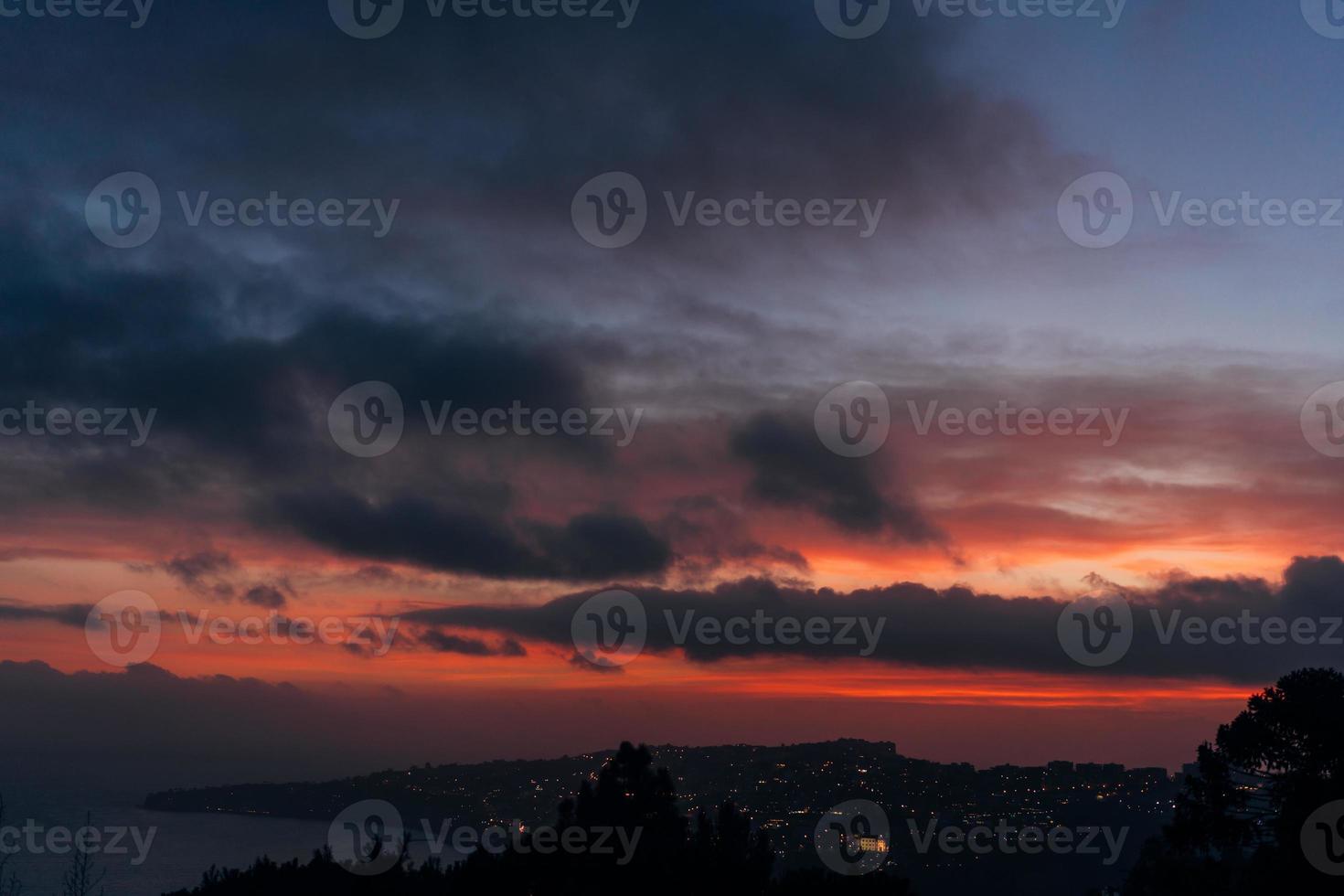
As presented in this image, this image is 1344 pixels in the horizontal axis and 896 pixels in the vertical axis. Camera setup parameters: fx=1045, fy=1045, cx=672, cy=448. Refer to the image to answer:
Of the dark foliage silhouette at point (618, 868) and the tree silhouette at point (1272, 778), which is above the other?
the tree silhouette at point (1272, 778)

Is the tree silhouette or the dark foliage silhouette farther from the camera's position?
the tree silhouette

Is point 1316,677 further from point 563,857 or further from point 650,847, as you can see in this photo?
point 563,857

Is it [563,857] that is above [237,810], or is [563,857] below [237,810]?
above

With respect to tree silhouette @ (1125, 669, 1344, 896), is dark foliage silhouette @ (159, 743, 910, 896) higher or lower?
lower

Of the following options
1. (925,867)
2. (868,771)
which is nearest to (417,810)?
(868,771)

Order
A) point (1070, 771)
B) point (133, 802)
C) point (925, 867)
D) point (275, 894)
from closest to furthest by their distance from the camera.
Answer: point (275, 894) → point (925, 867) → point (1070, 771) → point (133, 802)

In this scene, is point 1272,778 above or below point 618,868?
above

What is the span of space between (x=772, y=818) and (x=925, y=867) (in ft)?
59.8

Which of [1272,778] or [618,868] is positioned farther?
[1272,778]

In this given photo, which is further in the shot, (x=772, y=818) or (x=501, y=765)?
(x=501, y=765)

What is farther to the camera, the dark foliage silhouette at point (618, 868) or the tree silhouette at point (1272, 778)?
the tree silhouette at point (1272, 778)

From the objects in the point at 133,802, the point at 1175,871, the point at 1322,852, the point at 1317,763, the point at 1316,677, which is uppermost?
the point at 1316,677

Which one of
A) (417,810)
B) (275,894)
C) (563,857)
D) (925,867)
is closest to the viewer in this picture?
(563,857)

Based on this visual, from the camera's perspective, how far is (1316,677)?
1257 inches
